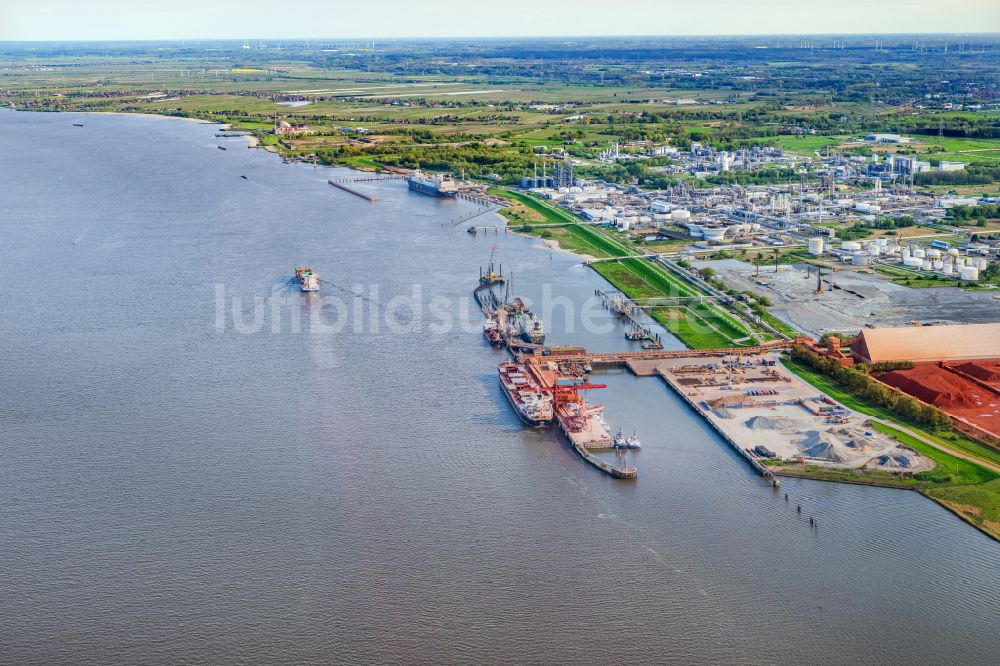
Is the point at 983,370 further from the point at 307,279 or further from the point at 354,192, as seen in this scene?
the point at 354,192

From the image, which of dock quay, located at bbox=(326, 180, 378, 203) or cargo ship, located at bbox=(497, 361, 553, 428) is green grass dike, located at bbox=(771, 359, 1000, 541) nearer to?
cargo ship, located at bbox=(497, 361, 553, 428)

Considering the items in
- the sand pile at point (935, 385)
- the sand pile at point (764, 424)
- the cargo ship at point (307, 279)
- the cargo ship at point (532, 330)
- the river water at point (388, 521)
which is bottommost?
the river water at point (388, 521)

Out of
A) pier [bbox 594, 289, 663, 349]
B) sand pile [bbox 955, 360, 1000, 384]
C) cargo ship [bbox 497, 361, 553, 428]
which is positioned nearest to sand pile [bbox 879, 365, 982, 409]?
sand pile [bbox 955, 360, 1000, 384]

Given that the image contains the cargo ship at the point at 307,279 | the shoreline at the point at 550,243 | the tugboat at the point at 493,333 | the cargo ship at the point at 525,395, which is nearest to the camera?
the shoreline at the point at 550,243

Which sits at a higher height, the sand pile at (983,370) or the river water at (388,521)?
the sand pile at (983,370)

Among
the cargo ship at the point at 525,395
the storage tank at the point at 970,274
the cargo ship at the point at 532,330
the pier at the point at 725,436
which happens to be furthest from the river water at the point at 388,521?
the storage tank at the point at 970,274

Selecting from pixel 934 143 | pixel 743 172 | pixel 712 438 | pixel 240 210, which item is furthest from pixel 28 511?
pixel 934 143

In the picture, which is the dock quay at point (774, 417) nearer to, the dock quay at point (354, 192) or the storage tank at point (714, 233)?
the storage tank at point (714, 233)

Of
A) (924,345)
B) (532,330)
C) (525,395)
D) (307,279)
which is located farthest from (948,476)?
(307,279)
